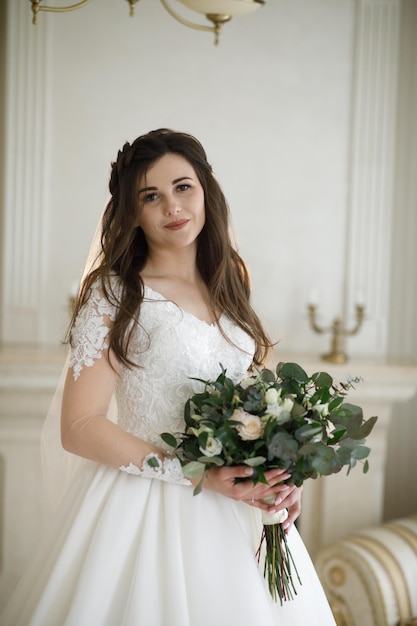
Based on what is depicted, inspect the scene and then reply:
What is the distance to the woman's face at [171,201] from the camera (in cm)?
204

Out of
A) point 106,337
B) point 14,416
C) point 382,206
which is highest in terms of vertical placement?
point 382,206

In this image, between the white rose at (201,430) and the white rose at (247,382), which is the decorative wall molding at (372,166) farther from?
the white rose at (201,430)

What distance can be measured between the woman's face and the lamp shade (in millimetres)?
490

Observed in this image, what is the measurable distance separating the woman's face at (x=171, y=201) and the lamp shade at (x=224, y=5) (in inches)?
19.3

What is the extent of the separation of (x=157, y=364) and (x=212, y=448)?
1.19ft

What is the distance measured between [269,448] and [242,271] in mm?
847

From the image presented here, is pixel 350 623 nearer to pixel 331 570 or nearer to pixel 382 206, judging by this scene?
pixel 331 570

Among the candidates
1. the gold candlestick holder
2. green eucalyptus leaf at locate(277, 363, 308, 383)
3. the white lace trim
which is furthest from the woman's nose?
the gold candlestick holder

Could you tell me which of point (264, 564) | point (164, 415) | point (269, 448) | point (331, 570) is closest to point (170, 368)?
point (164, 415)

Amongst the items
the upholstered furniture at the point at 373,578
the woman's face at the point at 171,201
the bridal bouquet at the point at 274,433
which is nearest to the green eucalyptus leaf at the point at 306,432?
the bridal bouquet at the point at 274,433

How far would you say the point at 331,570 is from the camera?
10.6 ft

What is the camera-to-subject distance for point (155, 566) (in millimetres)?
1848

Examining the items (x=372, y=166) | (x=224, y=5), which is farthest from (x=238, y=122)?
(x=224, y=5)

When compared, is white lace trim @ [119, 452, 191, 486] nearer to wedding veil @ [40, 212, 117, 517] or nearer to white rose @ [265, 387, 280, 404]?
white rose @ [265, 387, 280, 404]
